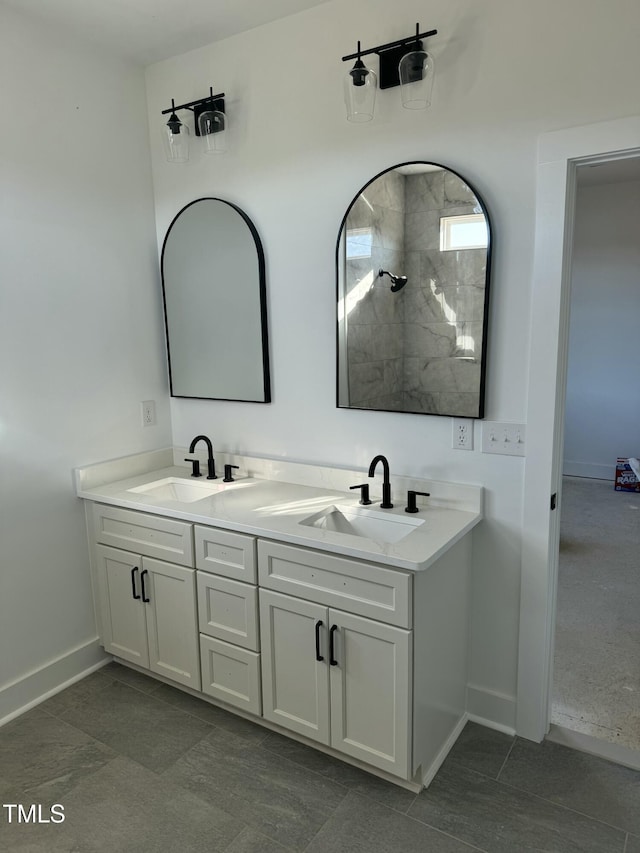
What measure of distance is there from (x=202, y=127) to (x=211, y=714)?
2.54 m

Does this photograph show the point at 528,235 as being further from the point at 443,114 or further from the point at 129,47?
the point at 129,47

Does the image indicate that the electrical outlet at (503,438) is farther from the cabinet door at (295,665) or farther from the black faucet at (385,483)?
the cabinet door at (295,665)

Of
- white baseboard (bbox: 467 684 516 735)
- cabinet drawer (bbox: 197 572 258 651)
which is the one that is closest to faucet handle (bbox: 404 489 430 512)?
cabinet drawer (bbox: 197 572 258 651)

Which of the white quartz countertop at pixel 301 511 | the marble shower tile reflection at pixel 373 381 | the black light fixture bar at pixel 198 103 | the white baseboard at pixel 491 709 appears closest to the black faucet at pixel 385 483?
the white quartz countertop at pixel 301 511

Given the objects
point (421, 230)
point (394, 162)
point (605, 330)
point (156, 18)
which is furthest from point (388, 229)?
point (605, 330)

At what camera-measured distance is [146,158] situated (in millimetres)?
2914

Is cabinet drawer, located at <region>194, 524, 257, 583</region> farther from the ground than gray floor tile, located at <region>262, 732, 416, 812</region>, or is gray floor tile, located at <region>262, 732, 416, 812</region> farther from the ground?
cabinet drawer, located at <region>194, 524, 257, 583</region>

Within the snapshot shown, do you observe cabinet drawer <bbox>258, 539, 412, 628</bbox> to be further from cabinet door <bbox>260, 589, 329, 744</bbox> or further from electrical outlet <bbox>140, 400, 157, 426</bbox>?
electrical outlet <bbox>140, 400, 157, 426</bbox>

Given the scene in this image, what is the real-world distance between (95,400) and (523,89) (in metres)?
2.16

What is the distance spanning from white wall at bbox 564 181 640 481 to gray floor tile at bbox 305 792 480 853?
486 centimetres

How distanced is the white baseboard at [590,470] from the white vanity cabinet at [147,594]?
4734 mm

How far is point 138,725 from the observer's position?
240 centimetres

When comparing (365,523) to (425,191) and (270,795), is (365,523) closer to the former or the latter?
(270,795)

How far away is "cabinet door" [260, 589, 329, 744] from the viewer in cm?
208
